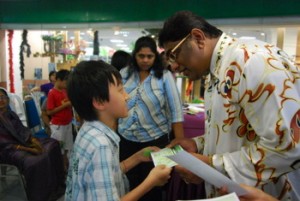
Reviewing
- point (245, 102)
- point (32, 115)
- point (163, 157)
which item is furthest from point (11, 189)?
point (245, 102)

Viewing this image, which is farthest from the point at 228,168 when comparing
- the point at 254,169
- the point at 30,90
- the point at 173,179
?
the point at 30,90

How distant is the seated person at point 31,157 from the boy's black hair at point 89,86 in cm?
192

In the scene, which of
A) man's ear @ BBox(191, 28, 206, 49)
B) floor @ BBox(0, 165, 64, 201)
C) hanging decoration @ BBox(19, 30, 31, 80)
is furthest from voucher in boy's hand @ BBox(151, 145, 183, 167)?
hanging decoration @ BBox(19, 30, 31, 80)

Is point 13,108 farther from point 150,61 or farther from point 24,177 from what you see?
point 150,61

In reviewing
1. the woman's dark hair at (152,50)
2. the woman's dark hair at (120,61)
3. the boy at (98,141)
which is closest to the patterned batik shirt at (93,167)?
the boy at (98,141)

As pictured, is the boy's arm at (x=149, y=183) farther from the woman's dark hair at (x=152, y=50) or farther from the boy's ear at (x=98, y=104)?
the woman's dark hair at (x=152, y=50)

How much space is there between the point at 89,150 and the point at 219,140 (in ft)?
1.46

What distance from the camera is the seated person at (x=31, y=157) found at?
276 cm

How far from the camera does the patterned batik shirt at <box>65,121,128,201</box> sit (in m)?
0.96

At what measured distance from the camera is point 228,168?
0.97m

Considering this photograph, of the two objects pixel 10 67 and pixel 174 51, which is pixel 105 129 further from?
pixel 10 67

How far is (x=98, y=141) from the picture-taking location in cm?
100

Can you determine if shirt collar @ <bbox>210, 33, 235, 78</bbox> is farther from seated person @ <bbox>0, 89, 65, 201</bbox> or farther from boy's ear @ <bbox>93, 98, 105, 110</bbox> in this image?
seated person @ <bbox>0, 89, 65, 201</bbox>

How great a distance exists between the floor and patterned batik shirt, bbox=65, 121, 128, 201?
2159 millimetres
